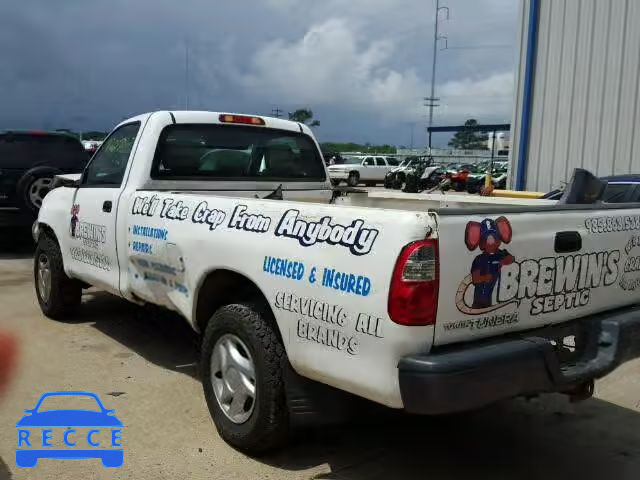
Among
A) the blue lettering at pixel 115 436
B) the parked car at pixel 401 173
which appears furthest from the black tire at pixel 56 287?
the parked car at pixel 401 173

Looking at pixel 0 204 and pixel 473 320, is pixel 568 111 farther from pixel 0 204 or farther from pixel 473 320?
pixel 473 320

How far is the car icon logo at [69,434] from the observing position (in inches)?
140

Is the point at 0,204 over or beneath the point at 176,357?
over

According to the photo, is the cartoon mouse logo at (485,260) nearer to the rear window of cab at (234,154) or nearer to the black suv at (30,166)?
the rear window of cab at (234,154)

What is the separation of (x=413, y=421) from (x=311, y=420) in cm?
113

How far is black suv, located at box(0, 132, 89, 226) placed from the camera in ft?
30.8

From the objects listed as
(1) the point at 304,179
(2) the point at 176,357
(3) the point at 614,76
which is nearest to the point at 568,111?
(3) the point at 614,76

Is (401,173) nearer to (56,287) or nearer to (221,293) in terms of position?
(56,287)

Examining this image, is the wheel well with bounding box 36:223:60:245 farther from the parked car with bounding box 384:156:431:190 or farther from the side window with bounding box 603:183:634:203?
the parked car with bounding box 384:156:431:190

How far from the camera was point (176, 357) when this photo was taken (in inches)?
204

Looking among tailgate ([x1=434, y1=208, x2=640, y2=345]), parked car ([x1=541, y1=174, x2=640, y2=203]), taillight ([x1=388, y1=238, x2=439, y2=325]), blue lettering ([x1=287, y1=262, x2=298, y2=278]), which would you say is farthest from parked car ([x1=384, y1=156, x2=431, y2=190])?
taillight ([x1=388, y1=238, x2=439, y2=325])

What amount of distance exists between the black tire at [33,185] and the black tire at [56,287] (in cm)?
349

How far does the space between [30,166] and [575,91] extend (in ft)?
31.5

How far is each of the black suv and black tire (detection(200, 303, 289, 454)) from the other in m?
6.84
